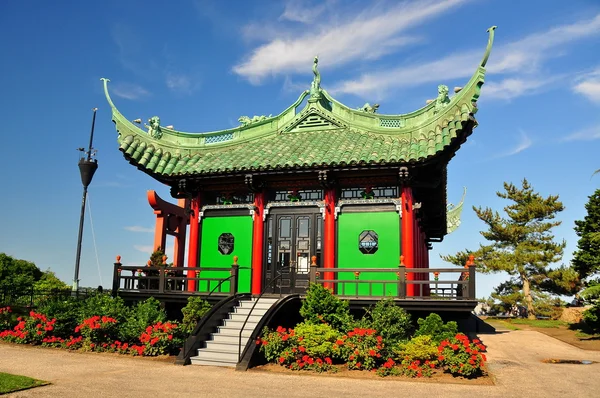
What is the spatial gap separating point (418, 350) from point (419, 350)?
0.03 m

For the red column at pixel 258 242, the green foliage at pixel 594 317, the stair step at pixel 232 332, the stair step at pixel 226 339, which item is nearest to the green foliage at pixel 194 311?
the stair step at pixel 232 332

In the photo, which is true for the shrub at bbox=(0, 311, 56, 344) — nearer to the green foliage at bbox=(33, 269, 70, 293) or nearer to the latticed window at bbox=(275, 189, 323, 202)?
the latticed window at bbox=(275, 189, 323, 202)

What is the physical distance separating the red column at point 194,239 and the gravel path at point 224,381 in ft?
17.1

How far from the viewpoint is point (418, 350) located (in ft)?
41.2

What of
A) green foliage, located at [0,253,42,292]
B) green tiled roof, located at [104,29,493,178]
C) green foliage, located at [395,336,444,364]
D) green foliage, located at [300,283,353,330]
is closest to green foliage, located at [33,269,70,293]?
green foliage, located at [0,253,42,292]

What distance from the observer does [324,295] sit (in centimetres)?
1460

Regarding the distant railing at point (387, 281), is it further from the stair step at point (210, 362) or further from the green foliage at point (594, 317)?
the green foliage at point (594, 317)

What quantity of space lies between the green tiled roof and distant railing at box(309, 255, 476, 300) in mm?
3504

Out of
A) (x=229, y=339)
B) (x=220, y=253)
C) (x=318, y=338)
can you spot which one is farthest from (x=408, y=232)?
(x=220, y=253)

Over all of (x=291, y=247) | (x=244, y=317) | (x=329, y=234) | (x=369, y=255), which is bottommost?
(x=244, y=317)

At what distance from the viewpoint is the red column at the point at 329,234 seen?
683 inches

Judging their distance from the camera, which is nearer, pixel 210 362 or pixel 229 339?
pixel 210 362

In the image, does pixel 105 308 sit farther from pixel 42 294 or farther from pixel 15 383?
pixel 42 294

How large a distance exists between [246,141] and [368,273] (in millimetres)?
7505
